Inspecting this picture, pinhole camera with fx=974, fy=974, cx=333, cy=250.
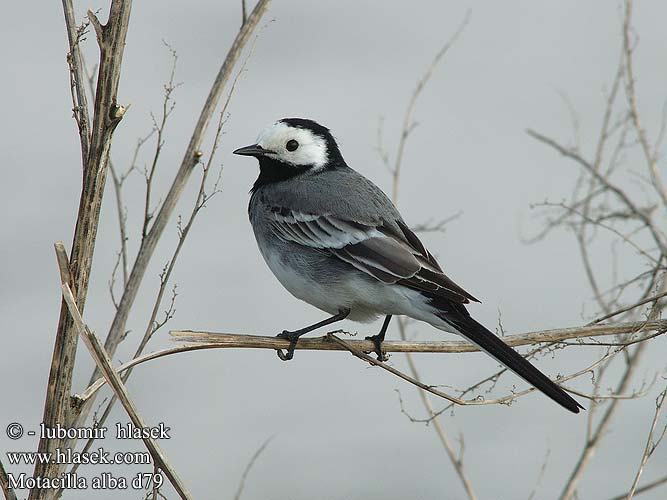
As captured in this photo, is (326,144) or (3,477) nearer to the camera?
(3,477)

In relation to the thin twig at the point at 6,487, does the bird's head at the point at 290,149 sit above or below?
above

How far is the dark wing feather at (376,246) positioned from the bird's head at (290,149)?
0.35m

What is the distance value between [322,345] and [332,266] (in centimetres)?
71

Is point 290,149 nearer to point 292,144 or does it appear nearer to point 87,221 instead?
point 292,144

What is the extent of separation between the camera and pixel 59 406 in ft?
9.73

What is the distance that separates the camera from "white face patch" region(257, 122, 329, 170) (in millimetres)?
5199

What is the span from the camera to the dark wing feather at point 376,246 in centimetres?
421

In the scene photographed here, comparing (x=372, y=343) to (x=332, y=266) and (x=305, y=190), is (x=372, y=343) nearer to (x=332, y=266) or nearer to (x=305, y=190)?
(x=332, y=266)

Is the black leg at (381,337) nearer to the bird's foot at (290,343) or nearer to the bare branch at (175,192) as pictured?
the bird's foot at (290,343)

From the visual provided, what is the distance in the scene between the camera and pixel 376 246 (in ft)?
14.8

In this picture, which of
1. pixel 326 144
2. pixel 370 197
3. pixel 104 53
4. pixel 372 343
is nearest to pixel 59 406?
pixel 104 53

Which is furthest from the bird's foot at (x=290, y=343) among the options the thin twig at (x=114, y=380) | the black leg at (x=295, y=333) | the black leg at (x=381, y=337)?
the thin twig at (x=114, y=380)

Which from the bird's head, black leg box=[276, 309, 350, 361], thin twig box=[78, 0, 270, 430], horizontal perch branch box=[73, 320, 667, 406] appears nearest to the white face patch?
the bird's head

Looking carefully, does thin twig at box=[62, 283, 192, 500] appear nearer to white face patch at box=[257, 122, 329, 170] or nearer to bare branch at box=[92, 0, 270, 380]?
bare branch at box=[92, 0, 270, 380]
